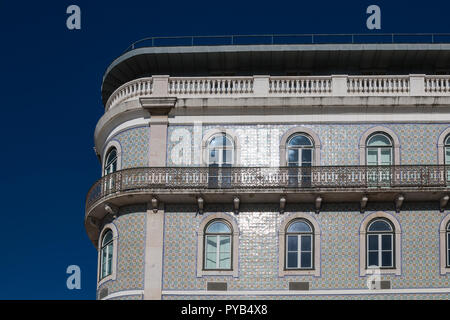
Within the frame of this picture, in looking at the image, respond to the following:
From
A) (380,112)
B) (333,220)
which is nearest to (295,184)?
(333,220)

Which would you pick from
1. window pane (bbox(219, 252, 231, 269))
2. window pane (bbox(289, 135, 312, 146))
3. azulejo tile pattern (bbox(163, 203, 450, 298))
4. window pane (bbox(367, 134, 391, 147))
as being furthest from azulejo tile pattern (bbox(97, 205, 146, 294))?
window pane (bbox(367, 134, 391, 147))

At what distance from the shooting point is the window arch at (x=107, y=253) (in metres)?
35.2

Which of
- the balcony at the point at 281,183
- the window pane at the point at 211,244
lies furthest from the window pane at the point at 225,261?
the balcony at the point at 281,183

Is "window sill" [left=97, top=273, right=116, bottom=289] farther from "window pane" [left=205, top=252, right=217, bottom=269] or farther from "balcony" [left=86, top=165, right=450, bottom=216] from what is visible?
"window pane" [left=205, top=252, right=217, bottom=269]

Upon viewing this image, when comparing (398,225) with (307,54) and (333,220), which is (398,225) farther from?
(307,54)

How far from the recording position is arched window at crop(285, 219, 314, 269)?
34219mm

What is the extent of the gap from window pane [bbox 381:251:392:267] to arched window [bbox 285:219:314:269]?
7.60 ft

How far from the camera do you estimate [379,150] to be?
117 feet

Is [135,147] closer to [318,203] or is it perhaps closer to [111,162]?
[111,162]

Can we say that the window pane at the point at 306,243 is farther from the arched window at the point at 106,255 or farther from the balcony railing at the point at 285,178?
the arched window at the point at 106,255

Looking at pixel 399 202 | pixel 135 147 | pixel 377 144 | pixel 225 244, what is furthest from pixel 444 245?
pixel 135 147

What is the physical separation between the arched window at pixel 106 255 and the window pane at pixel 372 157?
9203 millimetres

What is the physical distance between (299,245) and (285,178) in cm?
228

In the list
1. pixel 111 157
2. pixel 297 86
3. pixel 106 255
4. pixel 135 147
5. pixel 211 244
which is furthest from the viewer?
pixel 111 157
